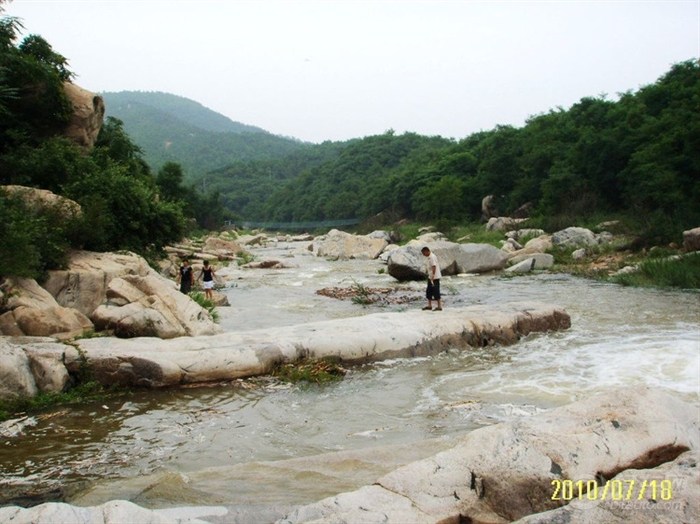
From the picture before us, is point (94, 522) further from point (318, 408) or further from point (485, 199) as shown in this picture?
point (485, 199)

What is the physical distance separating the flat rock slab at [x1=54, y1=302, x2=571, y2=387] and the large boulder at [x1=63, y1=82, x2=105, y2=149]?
573 inches

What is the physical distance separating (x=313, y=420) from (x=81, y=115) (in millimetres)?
18296

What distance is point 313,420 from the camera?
7.63m

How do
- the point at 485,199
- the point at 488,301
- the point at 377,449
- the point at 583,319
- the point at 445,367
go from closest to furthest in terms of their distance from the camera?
the point at 377,449 → the point at 445,367 → the point at 583,319 → the point at 488,301 → the point at 485,199

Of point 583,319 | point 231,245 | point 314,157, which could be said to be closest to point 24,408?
point 583,319

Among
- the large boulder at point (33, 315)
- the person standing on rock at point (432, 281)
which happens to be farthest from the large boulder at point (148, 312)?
the person standing on rock at point (432, 281)

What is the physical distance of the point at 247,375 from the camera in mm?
9344

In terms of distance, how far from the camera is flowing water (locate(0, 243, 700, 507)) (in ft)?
16.6

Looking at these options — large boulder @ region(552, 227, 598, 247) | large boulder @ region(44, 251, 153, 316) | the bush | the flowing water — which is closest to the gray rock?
large boulder @ region(552, 227, 598, 247)

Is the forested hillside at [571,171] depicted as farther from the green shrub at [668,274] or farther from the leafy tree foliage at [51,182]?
the leafy tree foliage at [51,182]

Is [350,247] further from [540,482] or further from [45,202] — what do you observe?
[540,482]

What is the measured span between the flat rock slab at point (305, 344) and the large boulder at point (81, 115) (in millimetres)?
14552

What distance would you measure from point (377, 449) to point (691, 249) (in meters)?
20.5

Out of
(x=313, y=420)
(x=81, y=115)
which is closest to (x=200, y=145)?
(x=81, y=115)
